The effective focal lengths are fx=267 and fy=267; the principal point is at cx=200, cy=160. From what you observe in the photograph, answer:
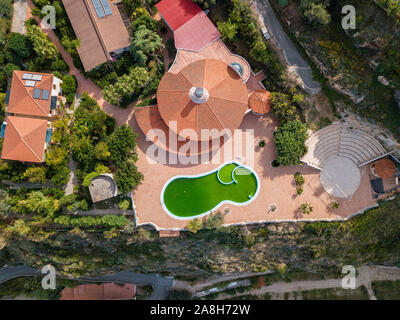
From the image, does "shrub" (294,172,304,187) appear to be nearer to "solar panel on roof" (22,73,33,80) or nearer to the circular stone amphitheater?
the circular stone amphitheater

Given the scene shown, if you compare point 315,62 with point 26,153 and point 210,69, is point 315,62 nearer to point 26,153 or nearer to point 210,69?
point 210,69

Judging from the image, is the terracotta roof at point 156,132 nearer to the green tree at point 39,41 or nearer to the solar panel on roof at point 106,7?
the solar panel on roof at point 106,7

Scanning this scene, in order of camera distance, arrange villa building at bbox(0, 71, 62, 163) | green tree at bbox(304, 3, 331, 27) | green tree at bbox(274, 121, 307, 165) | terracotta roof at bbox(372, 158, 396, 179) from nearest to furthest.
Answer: green tree at bbox(304, 3, 331, 27)
green tree at bbox(274, 121, 307, 165)
villa building at bbox(0, 71, 62, 163)
terracotta roof at bbox(372, 158, 396, 179)

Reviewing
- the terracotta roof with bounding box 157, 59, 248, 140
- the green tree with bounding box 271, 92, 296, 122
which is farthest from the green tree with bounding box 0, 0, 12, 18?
the green tree with bounding box 271, 92, 296, 122

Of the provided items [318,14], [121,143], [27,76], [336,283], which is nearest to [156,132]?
[121,143]
